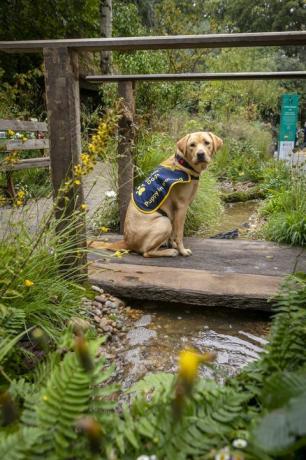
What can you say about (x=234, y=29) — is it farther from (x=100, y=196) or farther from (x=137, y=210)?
(x=137, y=210)

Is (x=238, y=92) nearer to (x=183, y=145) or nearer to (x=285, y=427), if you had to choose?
(x=183, y=145)

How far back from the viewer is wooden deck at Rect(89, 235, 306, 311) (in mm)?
2873

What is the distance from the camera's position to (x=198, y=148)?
3.83m

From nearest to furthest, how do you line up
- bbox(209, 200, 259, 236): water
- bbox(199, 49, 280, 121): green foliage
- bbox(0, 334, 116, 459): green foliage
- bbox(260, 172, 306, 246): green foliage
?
bbox(0, 334, 116, 459): green foliage, bbox(260, 172, 306, 246): green foliage, bbox(209, 200, 259, 236): water, bbox(199, 49, 280, 121): green foliage

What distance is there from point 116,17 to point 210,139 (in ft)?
42.2

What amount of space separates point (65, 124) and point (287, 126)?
8384 mm

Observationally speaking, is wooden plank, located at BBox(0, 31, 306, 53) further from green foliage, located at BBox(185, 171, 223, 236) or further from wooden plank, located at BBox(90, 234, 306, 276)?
green foliage, located at BBox(185, 171, 223, 236)

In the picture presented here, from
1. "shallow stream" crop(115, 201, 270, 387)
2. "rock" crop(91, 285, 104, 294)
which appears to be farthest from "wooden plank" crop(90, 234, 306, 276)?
"shallow stream" crop(115, 201, 270, 387)

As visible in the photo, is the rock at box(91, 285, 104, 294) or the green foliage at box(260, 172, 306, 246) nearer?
the rock at box(91, 285, 104, 294)

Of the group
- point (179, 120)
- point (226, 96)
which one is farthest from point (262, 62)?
point (179, 120)

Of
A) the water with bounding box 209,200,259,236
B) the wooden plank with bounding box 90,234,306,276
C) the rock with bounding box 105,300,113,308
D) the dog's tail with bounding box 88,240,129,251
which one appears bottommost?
the water with bounding box 209,200,259,236

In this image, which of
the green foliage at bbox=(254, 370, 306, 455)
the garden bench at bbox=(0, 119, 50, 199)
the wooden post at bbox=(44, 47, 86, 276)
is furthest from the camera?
the garden bench at bbox=(0, 119, 50, 199)

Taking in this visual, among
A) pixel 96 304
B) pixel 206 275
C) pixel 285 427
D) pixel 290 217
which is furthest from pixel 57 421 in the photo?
pixel 290 217

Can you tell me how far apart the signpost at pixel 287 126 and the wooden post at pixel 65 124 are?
6.86 metres
